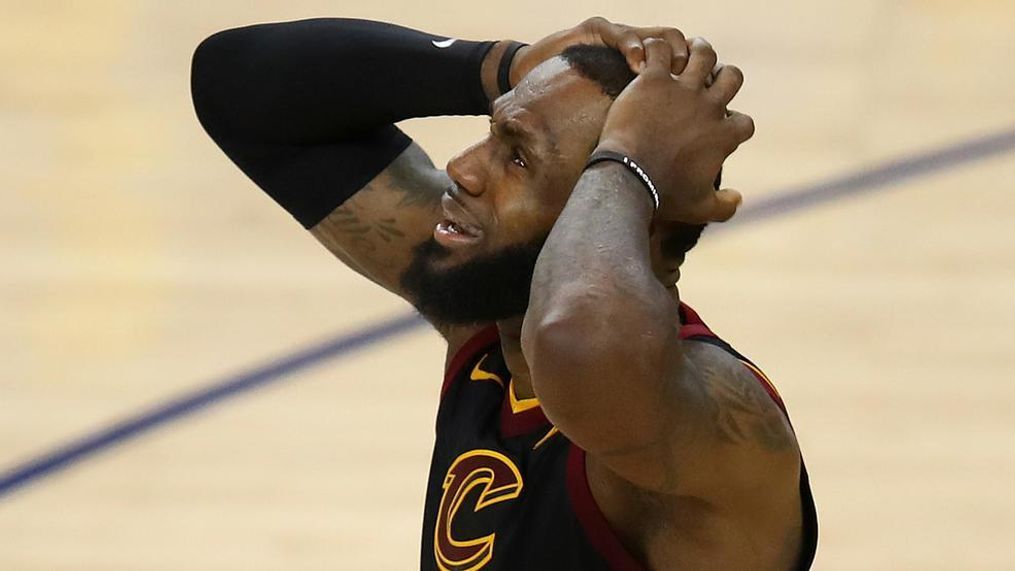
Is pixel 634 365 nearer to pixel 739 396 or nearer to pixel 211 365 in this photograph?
pixel 739 396

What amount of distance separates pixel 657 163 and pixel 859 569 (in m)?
2.05

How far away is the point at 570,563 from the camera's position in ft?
6.80

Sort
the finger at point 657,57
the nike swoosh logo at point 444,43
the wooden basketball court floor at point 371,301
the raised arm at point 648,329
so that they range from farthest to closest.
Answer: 1. the wooden basketball court floor at point 371,301
2. the nike swoosh logo at point 444,43
3. the finger at point 657,57
4. the raised arm at point 648,329

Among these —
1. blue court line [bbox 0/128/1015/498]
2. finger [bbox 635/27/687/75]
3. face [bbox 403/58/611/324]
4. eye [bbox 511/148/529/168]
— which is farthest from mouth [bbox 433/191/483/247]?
blue court line [bbox 0/128/1015/498]

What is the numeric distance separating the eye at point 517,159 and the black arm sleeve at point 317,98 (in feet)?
1.55

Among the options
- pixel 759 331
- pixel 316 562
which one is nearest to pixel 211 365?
pixel 316 562

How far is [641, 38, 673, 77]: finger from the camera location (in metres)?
1.96

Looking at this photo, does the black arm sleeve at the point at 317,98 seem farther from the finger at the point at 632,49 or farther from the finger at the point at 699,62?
the finger at the point at 699,62

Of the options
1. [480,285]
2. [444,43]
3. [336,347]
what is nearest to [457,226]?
[480,285]

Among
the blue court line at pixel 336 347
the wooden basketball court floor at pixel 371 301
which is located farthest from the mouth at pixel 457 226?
the blue court line at pixel 336 347

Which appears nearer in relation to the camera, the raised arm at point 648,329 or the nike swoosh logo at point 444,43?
the raised arm at point 648,329

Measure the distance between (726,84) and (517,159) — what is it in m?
0.33

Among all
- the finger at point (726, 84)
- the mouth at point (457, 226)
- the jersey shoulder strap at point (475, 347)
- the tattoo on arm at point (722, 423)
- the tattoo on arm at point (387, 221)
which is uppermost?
the tattoo on arm at point (387, 221)

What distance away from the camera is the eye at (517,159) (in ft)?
7.13
